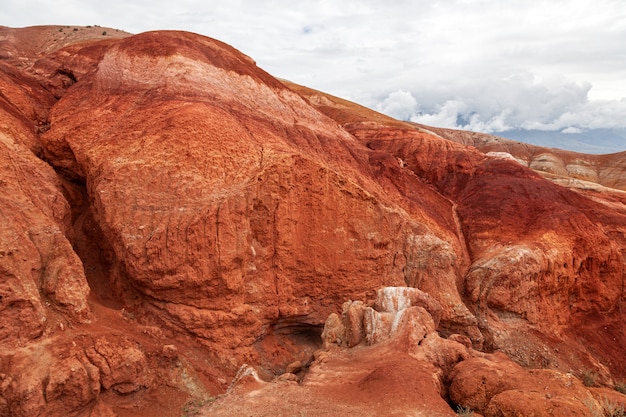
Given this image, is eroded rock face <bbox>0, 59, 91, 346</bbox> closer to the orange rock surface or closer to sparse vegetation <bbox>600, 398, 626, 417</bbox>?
the orange rock surface

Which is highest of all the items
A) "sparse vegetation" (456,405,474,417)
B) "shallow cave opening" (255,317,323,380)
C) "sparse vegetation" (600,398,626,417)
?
"sparse vegetation" (600,398,626,417)

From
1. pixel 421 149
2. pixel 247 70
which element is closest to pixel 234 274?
pixel 247 70

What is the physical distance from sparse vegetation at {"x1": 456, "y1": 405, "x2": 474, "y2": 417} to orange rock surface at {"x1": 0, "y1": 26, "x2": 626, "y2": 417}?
0.25 m

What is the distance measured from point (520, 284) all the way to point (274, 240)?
11.0 metres

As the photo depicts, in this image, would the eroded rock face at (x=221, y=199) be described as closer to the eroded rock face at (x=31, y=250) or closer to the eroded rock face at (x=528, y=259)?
the eroded rock face at (x=31, y=250)

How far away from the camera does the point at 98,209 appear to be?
537 inches

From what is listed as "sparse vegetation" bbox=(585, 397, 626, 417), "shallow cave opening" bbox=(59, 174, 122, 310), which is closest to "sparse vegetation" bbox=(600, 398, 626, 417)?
"sparse vegetation" bbox=(585, 397, 626, 417)

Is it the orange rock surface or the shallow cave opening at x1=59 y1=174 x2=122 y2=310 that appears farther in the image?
the shallow cave opening at x1=59 y1=174 x2=122 y2=310

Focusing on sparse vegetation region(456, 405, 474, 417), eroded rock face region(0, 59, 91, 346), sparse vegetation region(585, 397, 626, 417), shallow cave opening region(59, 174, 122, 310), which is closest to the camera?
sparse vegetation region(585, 397, 626, 417)

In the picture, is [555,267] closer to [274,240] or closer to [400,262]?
[400,262]

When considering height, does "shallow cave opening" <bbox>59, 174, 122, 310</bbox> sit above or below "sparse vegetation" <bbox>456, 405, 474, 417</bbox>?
above

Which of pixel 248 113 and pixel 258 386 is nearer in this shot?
pixel 258 386

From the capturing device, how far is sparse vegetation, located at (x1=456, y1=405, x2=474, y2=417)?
8387 mm

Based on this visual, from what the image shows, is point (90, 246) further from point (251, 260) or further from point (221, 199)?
point (251, 260)
